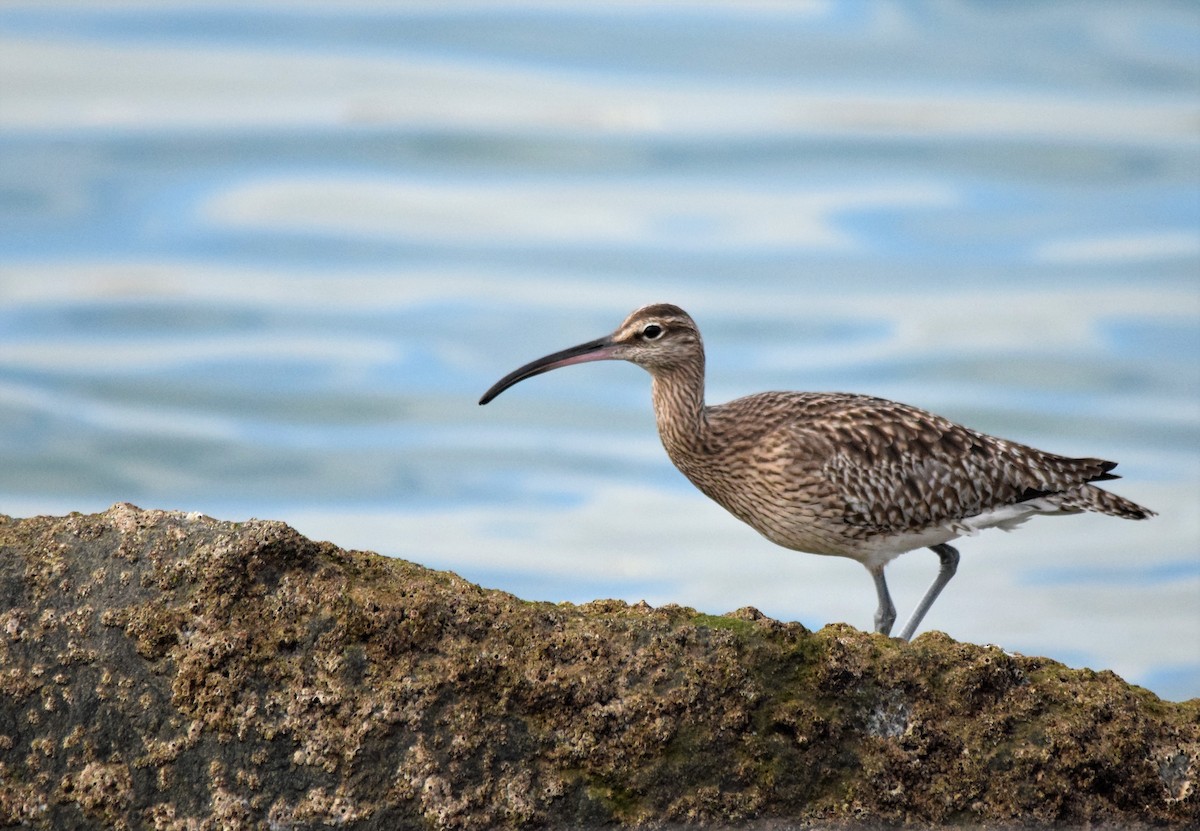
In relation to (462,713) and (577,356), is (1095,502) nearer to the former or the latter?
(577,356)

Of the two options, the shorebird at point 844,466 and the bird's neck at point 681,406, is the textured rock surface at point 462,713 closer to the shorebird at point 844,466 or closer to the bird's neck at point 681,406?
the shorebird at point 844,466

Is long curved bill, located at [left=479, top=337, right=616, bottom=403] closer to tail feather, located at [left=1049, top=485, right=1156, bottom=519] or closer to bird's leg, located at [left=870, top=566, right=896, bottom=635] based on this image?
bird's leg, located at [left=870, top=566, right=896, bottom=635]

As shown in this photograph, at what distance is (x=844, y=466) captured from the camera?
10.1 m

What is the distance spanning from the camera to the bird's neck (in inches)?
419

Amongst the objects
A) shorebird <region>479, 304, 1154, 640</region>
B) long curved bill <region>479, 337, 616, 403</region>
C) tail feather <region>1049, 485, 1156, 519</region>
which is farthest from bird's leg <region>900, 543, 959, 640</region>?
long curved bill <region>479, 337, 616, 403</region>

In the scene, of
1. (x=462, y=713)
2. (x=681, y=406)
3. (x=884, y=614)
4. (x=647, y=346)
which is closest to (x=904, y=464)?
(x=884, y=614)

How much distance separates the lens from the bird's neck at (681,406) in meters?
10.6

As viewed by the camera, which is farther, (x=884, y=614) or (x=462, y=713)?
(x=884, y=614)

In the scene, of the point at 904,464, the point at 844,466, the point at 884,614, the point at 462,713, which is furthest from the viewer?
the point at 904,464

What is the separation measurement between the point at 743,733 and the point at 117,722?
2063mm

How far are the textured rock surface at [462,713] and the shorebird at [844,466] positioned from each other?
13.8 feet

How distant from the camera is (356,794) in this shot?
5141 mm

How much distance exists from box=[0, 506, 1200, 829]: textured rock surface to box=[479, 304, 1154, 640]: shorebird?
13.8ft

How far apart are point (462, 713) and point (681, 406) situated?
221 inches
